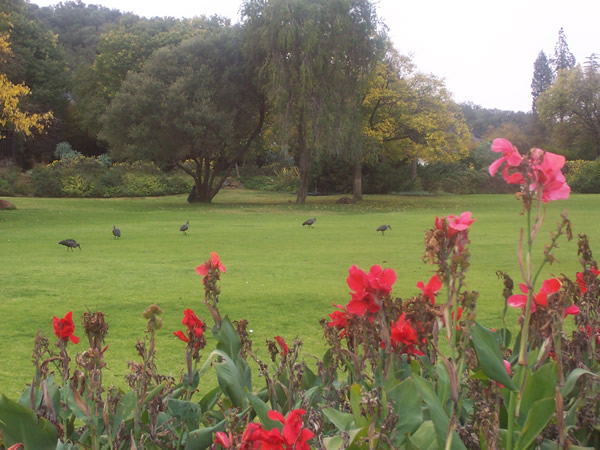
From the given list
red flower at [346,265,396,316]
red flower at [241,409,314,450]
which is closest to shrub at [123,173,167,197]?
red flower at [346,265,396,316]

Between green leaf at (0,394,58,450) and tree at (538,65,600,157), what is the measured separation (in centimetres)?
4711

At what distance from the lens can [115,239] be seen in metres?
13.6

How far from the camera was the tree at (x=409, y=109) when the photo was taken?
31.0 m

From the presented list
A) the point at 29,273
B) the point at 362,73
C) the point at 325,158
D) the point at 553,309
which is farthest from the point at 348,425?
the point at 325,158

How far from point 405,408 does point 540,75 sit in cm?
7124

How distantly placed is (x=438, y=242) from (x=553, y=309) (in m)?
0.42

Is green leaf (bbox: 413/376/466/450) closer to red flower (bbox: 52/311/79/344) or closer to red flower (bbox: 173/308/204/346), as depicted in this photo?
red flower (bbox: 173/308/204/346)

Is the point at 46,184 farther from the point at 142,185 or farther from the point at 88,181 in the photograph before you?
the point at 142,185

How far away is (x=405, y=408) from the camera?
137 cm

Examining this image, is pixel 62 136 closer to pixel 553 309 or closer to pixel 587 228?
pixel 587 228

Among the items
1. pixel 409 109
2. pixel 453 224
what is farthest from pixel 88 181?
pixel 453 224

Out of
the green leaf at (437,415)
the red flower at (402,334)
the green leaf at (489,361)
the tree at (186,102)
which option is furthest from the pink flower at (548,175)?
the tree at (186,102)

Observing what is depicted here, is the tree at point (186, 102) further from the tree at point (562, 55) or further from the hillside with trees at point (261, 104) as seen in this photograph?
the tree at point (562, 55)

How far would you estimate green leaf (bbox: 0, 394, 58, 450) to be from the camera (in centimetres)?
146
